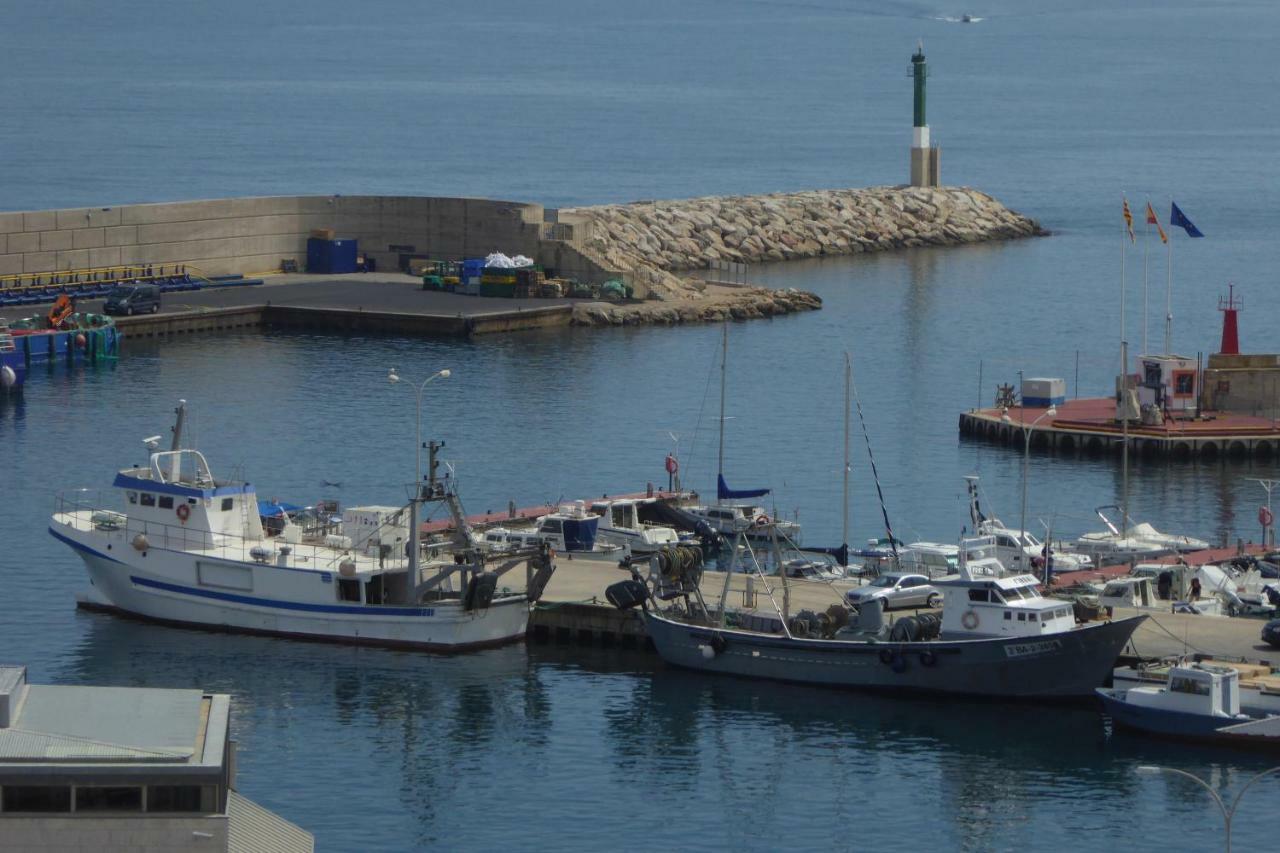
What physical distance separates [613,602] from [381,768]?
9.74 meters

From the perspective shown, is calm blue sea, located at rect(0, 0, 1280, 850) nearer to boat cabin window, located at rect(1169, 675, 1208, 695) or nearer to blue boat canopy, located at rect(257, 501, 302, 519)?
boat cabin window, located at rect(1169, 675, 1208, 695)

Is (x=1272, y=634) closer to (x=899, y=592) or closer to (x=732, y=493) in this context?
(x=899, y=592)

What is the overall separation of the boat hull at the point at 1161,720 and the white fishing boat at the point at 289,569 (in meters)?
14.7

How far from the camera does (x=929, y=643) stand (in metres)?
58.1

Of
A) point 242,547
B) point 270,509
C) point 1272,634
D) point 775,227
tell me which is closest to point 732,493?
point 270,509

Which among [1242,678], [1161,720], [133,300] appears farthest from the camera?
[133,300]

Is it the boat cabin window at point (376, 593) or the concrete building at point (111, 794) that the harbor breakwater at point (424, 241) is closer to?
the boat cabin window at point (376, 593)

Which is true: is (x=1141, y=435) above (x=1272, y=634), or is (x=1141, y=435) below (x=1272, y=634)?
above

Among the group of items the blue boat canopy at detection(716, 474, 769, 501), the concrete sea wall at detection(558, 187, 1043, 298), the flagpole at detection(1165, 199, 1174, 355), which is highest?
the concrete sea wall at detection(558, 187, 1043, 298)

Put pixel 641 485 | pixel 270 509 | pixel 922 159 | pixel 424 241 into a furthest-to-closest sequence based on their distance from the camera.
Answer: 1. pixel 922 159
2. pixel 424 241
3. pixel 641 485
4. pixel 270 509

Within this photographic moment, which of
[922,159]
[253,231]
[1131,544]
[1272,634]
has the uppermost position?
[922,159]

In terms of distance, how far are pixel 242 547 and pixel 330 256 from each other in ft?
221

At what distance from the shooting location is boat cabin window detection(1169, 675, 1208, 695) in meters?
54.2

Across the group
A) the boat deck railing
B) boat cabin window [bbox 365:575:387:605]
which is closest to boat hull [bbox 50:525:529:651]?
the boat deck railing
